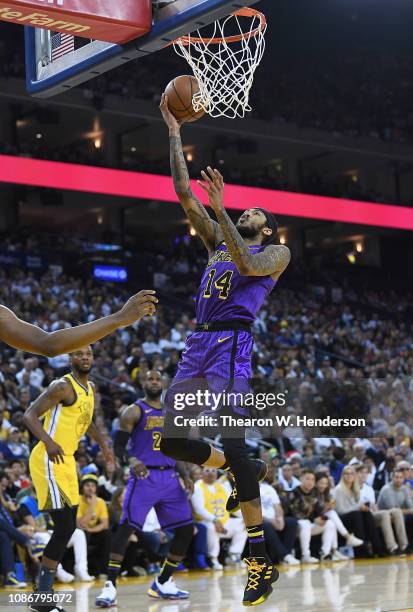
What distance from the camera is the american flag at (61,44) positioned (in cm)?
655

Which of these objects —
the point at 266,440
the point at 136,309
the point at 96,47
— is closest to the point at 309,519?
the point at 266,440

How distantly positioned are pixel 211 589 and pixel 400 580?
1942mm

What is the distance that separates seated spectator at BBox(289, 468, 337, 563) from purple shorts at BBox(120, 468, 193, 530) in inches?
142

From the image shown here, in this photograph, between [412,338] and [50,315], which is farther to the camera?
[412,338]

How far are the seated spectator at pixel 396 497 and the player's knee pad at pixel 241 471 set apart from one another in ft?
26.7

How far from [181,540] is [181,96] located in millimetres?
4444

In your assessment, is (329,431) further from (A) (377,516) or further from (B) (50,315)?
(B) (50,315)

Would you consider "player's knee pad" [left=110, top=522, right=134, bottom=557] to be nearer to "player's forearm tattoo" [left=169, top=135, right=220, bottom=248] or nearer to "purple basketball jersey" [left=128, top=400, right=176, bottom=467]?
"purple basketball jersey" [left=128, top=400, right=176, bottom=467]

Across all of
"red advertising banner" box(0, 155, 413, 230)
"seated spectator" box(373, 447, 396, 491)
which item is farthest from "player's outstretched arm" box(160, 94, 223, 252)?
"red advertising banner" box(0, 155, 413, 230)

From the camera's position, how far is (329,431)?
16203mm

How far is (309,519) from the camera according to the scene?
12.6 m

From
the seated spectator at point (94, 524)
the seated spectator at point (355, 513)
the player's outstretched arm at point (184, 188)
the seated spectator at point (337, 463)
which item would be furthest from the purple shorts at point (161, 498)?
the seated spectator at point (337, 463)

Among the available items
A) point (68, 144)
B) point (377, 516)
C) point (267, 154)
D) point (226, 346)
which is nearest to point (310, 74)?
point (267, 154)

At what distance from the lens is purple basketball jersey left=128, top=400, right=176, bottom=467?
920cm
